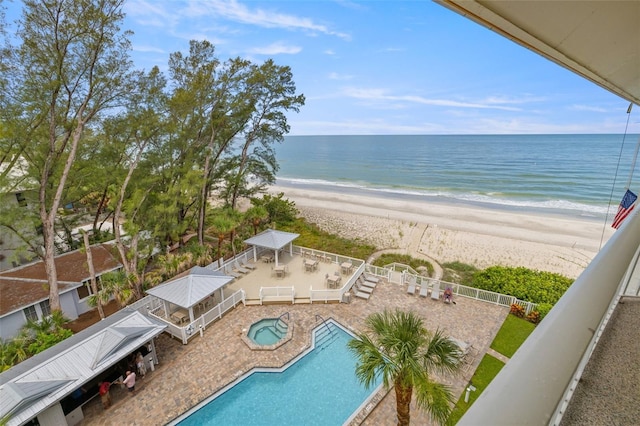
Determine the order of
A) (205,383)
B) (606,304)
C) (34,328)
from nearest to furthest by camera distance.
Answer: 1. (606,304)
2. (205,383)
3. (34,328)

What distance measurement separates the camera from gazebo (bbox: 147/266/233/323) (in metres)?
10.5

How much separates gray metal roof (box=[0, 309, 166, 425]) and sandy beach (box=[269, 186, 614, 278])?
1639cm

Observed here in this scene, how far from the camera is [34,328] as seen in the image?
964 centimetres

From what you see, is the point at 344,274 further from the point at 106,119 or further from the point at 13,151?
the point at 13,151

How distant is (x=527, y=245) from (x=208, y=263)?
74.0ft

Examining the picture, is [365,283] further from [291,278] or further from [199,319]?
[199,319]

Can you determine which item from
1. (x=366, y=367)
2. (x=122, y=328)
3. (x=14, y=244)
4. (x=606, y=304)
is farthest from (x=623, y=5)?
(x=14, y=244)

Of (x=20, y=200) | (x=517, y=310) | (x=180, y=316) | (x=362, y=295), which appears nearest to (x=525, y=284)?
(x=517, y=310)

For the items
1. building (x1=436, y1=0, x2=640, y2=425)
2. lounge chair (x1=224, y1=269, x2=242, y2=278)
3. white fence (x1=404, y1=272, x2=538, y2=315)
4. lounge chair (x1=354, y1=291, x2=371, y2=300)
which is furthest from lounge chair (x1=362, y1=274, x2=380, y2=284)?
building (x1=436, y1=0, x2=640, y2=425)

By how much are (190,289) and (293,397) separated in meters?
5.48

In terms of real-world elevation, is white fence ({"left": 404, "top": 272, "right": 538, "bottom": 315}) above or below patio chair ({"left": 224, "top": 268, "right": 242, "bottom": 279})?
below

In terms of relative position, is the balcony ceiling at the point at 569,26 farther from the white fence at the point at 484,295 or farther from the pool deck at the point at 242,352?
the white fence at the point at 484,295

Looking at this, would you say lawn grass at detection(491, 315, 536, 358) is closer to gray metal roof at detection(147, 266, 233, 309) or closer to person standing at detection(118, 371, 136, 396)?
gray metal roof at detection(147, 266, 233, 309)

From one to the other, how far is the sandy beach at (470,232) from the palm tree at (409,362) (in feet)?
48.1
